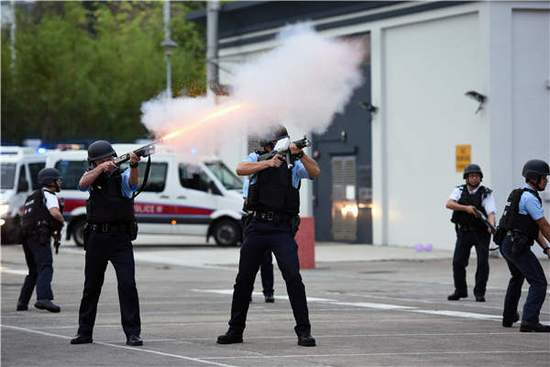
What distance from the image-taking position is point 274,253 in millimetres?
12633

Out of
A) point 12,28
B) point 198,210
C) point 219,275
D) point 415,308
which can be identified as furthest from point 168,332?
point 12,28

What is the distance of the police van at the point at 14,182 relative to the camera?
109ft

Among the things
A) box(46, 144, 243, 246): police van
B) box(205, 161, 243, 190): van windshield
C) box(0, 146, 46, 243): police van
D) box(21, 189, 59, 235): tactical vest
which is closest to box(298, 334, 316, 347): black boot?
box(21, 189, 59, 235): tactical vest

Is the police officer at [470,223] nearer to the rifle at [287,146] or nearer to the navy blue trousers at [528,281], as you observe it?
the navy blue trousers at [528,281]

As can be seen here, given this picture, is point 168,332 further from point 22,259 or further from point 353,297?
point 22,259

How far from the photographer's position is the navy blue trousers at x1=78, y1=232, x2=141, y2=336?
12.7 metres

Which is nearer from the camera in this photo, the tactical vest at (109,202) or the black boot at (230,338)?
the black boot at (230,338)

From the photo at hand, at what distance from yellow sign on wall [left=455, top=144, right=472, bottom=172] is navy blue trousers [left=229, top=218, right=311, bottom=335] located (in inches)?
652

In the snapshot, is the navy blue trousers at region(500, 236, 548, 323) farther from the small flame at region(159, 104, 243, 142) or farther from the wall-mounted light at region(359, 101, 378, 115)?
the wall-mounted light at region(359, 101, 378, 115)

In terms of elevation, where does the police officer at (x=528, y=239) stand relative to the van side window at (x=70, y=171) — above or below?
below

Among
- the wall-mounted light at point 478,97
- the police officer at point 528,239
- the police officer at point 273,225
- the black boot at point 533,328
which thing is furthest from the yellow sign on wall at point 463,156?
the police officer at point 273,225

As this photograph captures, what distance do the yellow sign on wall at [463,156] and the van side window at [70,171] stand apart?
8959 millimetres

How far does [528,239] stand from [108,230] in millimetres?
4321

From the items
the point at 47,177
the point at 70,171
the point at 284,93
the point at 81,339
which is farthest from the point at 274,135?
the point at 70,171
